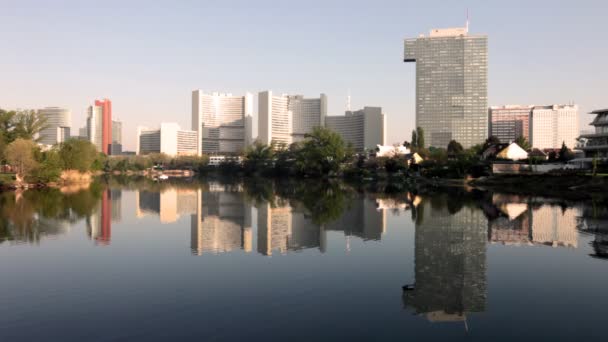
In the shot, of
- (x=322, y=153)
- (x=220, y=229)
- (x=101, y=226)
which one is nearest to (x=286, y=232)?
(x=220, y=229)

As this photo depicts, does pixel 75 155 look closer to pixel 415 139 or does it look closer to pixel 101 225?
pixel 101 225

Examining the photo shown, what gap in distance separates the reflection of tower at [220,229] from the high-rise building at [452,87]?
152020 mm

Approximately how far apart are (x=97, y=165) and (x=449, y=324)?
10918cm

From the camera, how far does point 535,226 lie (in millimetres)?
30500

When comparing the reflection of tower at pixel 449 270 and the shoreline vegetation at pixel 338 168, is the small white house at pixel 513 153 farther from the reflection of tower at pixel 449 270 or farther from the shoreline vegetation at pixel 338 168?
the reflection of tower at pixel 449 270

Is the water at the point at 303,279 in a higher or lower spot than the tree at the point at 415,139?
lower

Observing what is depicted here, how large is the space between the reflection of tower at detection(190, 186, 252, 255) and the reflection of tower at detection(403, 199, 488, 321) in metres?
9.43

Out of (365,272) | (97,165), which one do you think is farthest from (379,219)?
(97,165)

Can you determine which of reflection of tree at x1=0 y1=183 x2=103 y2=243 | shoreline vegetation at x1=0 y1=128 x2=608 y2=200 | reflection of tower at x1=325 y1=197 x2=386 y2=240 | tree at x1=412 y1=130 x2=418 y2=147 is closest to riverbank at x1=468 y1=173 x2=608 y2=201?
shoreline vegetation at x1=0 y1=128 x2=608 y2=200

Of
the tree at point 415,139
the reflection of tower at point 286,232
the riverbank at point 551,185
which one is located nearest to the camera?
the reflection of tower at point 286,232

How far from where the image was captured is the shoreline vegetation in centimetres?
6531

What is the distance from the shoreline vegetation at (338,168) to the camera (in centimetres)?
6531

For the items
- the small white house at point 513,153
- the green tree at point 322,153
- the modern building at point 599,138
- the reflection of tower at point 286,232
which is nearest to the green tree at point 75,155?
the green tree at point 322,153

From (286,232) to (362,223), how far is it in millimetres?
7099
